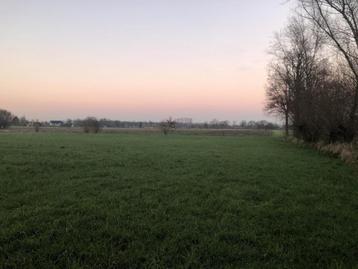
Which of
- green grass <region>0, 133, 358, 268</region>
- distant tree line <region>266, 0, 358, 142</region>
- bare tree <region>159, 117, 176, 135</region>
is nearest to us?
green grass <region>0, 133, 358, 268</region>

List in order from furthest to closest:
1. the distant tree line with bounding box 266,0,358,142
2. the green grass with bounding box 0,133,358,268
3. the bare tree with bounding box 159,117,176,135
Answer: the bare tree with bounding box 159,117,176,135 < the distant tree line with bounding box 266,0,358,142 < the green grass with bounding box 0,133,358,268

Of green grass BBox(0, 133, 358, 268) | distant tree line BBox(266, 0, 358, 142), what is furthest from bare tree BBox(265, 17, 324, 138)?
green grass BBox(0, 133, 358, 268)

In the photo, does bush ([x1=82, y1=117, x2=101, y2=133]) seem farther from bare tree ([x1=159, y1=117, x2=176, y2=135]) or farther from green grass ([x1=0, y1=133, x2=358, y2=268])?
green grass ([x1=0, y1=133, x2=358, y2=268])

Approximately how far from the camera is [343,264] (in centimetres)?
393

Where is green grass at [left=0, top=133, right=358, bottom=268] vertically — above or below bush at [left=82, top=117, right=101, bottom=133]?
below

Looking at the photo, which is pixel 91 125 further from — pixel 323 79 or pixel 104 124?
pixel 323 79

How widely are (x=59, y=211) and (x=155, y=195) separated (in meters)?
2.28

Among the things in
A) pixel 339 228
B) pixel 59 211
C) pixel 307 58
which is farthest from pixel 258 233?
pixel 307 58

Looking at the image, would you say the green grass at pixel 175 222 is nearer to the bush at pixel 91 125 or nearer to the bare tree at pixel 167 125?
the bare tree at pixel 167 125

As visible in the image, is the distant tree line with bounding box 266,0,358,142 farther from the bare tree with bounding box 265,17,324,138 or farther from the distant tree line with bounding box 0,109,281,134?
the distant tree line with bounding box 0,109,281,134

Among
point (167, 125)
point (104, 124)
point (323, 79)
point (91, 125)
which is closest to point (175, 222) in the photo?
point (323, 79)

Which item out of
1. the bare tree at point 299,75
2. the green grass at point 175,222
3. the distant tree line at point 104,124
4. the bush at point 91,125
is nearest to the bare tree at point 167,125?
the distant tree line at point 104,124

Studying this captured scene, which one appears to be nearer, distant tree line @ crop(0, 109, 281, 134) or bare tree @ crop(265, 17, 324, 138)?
bare tree @ crop(265, 17, 324, 138)

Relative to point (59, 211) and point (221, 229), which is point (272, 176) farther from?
point (59, 211)
